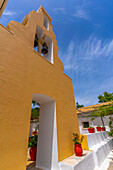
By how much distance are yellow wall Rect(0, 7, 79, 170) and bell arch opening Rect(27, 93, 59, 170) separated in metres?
0.22

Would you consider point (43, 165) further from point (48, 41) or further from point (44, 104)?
point (48, 41)

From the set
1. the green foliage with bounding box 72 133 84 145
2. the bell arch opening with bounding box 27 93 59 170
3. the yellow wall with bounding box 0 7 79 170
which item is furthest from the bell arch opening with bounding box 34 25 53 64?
the green foliage with bounding box 72 133 84 145

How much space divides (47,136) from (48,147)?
42 cm

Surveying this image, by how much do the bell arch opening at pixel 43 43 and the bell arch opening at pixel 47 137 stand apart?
285 centimetres

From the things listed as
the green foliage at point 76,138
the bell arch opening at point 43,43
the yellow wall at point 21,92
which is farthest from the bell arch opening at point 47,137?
the bell arch opening at point 43,43

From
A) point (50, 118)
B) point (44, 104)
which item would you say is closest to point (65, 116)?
point (50, 118)

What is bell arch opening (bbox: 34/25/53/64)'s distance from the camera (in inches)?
236

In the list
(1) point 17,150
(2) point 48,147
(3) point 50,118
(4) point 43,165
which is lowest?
(4) point 43,165

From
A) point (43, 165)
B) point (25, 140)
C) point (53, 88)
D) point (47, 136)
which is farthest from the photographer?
point (53, 88)

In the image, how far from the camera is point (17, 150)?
253 centimetres

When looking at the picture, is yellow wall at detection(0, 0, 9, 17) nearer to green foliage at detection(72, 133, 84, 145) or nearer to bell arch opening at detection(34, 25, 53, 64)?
bell arch opening at detection(34, 25, 53, 64)

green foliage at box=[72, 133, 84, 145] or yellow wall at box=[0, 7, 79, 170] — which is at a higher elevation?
yellow wall at box=[0, 7, 79, 170]

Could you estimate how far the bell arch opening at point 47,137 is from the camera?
3.66 m

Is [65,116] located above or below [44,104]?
below
